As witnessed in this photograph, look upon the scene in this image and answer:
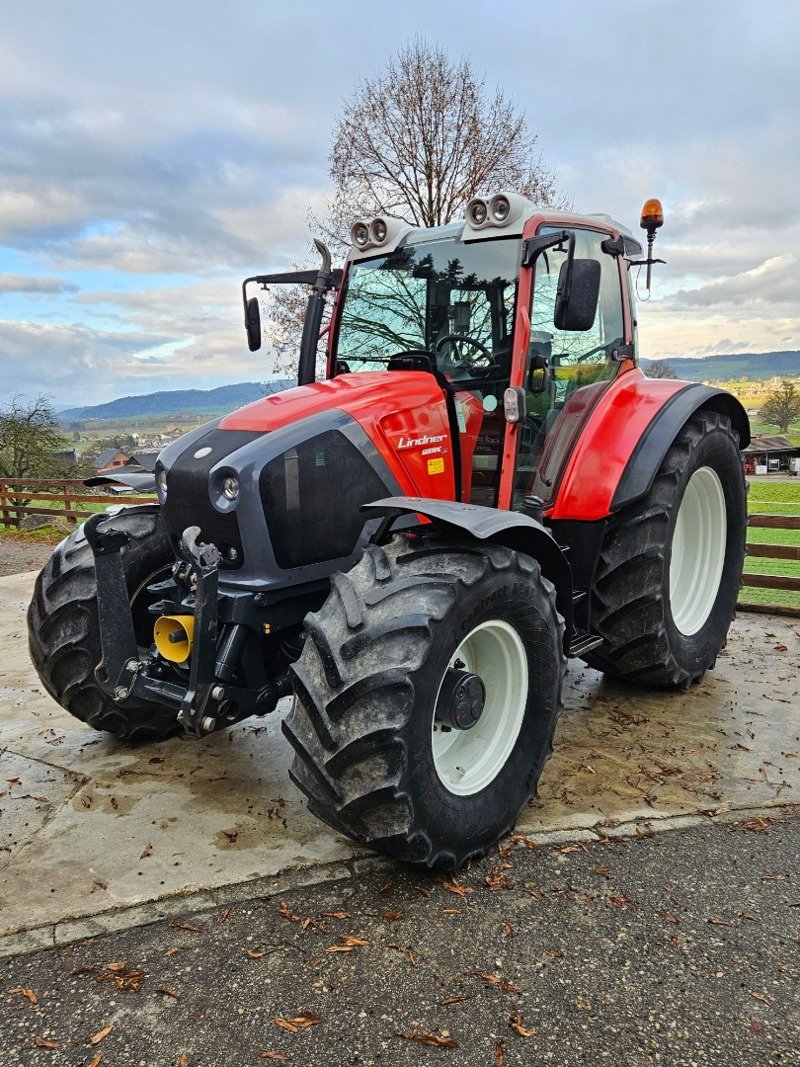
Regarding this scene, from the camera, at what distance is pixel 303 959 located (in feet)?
7.76

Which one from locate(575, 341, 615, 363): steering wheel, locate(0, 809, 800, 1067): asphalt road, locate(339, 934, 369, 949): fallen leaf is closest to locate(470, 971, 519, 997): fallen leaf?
locate(0, 809, 800, 1067): asphalt road

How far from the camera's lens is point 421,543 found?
9.23ft

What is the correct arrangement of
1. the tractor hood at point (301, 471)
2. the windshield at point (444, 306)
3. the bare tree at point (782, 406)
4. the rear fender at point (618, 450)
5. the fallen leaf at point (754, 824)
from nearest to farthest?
1. the tractor hood at point (301, 471)
2. the fallen leaf at point (754, 824)
3. the windshield at point (444, 306)
4. the rear fender at point (618, 450)
5. the bare tree at point (782, 406)

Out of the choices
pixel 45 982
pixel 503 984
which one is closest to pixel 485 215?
pixel 503 984

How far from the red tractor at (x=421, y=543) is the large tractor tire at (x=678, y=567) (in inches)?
0.7

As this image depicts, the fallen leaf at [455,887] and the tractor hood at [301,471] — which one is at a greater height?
the tractor hood at [301,471]

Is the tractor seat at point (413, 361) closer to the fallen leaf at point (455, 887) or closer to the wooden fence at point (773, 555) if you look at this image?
the fallen leaf at point (455, 887)

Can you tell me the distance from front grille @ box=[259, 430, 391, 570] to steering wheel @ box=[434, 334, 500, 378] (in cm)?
79

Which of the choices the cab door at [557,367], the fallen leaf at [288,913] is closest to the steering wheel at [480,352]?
the cab door at [557,367]

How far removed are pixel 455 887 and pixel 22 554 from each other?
11.2 m

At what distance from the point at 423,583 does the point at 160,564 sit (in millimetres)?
1780

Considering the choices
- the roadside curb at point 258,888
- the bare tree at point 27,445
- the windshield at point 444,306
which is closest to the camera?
the roadside curb at point 258,888

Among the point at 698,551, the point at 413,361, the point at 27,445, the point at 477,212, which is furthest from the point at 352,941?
the point at 27,445

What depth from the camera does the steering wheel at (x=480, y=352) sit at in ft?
11.8
